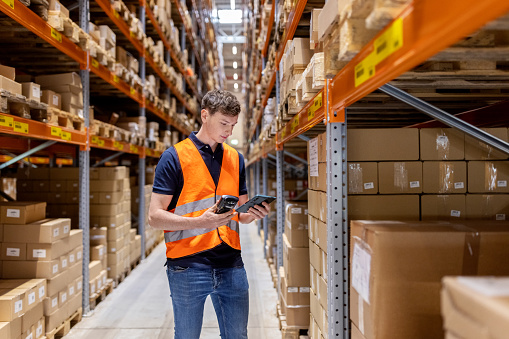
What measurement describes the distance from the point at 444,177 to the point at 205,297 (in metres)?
1.51

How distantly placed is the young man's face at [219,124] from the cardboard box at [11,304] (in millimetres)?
2029

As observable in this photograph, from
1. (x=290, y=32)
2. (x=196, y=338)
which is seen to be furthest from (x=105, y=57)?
(x=196, y=338)

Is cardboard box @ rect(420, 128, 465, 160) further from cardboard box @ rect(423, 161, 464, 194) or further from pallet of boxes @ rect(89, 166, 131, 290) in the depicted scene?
pallet of boxes @ rect(89, 166, 131, 290)

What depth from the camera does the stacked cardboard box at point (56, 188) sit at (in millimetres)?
5223

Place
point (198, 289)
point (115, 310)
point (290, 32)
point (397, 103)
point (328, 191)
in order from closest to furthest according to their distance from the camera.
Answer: point (328, 191)
point (198, 289)
point (397, 103)
point (290, 32)
point (115, 310)

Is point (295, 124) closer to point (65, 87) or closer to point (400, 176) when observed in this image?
point (400, 176)

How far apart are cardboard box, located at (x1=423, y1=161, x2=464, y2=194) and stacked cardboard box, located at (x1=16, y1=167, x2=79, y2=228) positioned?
14.6 feet

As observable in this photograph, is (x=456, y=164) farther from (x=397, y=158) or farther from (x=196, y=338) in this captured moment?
(x=196, y=338)

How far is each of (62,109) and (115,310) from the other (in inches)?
93.8

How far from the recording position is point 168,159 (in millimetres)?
2338

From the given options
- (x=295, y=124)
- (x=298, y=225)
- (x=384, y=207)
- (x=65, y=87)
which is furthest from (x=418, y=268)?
(x=65, y=87)

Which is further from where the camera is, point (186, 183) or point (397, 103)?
point (397, 103)

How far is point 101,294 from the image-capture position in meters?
5.11

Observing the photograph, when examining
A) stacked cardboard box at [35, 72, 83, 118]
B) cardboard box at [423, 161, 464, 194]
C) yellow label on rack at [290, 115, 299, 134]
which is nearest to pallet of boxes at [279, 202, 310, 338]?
yellow label on rack at [290, 115, 299, 134]
